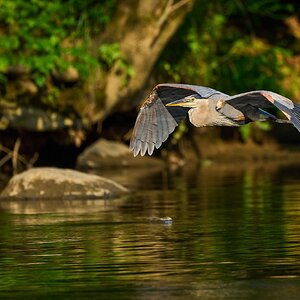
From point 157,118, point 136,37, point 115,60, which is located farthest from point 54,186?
point 136,37

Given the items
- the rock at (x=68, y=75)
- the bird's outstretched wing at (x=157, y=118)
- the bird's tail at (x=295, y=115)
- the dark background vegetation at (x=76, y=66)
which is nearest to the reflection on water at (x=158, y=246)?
the bird's outstretched wing at (x=157, y=118)

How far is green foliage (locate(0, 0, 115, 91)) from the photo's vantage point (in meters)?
21.6

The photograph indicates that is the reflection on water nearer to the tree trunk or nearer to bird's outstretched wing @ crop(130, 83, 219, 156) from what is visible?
bird's outstretched wing @ crop(130, 83, 219, 156)

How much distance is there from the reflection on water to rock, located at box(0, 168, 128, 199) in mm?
444

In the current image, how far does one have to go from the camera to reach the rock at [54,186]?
17.0 m

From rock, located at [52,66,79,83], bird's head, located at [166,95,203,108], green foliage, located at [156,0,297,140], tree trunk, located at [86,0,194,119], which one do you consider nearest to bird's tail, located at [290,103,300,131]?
bird's head, located at [166,95,203,108]

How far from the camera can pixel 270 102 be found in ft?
35.2

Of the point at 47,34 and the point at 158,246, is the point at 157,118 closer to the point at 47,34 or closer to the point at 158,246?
the point at 158,246

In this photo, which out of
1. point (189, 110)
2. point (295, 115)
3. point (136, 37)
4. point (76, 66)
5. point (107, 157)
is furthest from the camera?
point (107, 157)

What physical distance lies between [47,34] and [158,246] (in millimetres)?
11657

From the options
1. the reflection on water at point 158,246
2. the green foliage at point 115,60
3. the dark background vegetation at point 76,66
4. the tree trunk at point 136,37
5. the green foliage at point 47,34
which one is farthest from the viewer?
the tree trunk at point 136,37

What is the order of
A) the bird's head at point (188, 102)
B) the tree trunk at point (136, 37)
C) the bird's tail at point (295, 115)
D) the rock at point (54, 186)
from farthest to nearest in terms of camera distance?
the tree trunk at point (136, 37) → the rock at point (54, 186) → the bird's head at point (188, 102) → the bird's tail at point (295, 115)

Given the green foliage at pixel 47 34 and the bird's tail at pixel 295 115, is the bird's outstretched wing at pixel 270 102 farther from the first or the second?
the green foliage at pixel 47 34

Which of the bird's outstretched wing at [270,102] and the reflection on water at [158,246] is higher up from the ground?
the bird's outstretched wing at [270,102]
